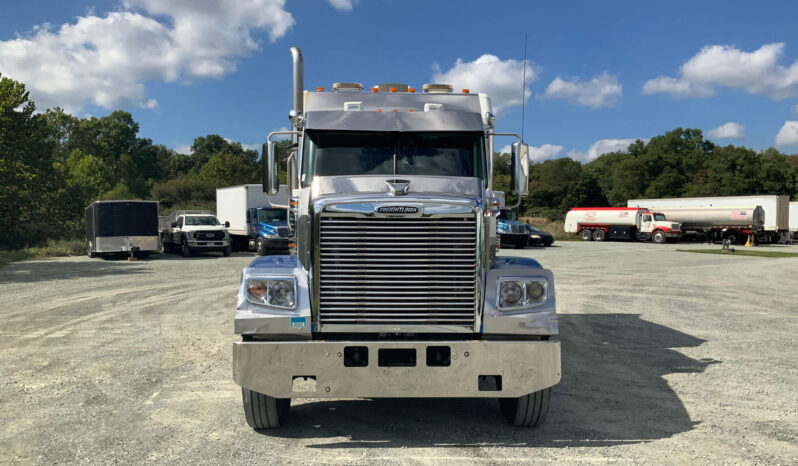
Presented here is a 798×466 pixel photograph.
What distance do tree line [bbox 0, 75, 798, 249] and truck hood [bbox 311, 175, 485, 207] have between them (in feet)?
110

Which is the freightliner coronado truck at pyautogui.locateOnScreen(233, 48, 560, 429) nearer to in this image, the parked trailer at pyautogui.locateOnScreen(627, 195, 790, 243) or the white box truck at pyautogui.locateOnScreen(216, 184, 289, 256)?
the white box truck at pyautogui.locateOnScreen(216, 184, 289, 256)

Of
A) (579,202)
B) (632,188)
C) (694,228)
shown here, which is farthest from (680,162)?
(694,228)

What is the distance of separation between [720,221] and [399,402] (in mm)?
48316

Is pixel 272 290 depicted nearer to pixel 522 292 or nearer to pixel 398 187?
pixel 398 187

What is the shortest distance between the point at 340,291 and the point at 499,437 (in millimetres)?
1732

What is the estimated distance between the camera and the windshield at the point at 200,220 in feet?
98.9

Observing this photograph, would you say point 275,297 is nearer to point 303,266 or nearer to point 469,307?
point 303,266

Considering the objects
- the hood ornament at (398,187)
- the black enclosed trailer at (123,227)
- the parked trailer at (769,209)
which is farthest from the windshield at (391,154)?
the parked trailer at (769,209)

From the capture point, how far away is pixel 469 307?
507 centimetres

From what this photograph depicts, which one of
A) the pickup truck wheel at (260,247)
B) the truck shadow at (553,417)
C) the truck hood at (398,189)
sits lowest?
the truck shadow at (553,417)

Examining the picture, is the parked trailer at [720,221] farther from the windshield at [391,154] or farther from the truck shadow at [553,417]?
the windshield at [391,154]

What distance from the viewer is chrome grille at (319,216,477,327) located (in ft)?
16.5

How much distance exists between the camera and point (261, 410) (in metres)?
5.13

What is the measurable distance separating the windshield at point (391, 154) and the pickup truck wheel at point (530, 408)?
2141 millimetres
